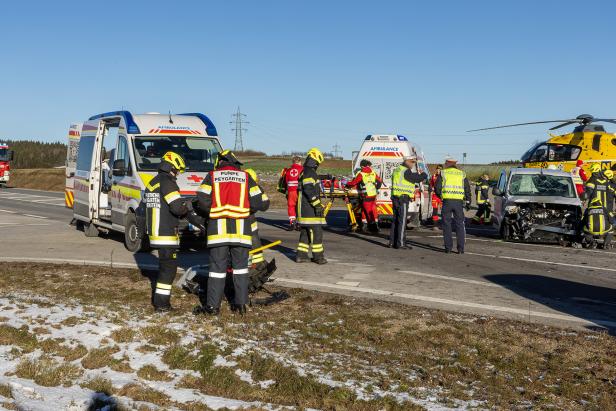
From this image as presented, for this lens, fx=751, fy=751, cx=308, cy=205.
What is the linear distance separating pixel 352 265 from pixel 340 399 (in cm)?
692

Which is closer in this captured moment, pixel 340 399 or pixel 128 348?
pixel 340 399

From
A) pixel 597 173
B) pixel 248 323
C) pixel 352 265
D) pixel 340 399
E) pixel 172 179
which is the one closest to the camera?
pixel 340 399

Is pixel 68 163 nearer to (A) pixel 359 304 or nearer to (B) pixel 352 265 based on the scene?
(B) pixel 352 265

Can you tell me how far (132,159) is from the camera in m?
13.8

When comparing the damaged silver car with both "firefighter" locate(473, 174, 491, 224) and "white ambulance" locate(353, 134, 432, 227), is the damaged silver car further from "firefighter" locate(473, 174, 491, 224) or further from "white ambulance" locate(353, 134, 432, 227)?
"firefighter" locate(473, 174, 491, 224)

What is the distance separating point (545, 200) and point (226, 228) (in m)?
10.0

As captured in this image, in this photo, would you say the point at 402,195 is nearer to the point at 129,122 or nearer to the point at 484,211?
the point at 129,122

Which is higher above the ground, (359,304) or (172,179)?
(172,179)

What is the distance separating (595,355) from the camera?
265 inches

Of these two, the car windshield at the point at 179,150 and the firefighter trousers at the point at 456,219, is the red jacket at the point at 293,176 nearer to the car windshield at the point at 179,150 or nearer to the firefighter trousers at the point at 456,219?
the car windshield at the point at 179,150

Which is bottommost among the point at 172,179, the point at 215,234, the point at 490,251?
the point at 490,251

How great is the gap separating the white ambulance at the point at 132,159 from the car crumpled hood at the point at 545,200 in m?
6.59

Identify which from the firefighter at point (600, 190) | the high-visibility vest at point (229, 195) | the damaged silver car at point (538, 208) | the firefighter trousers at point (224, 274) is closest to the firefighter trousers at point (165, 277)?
the firefighter trousers at point (224, 274)

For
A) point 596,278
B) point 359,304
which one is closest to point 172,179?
point 359,304
